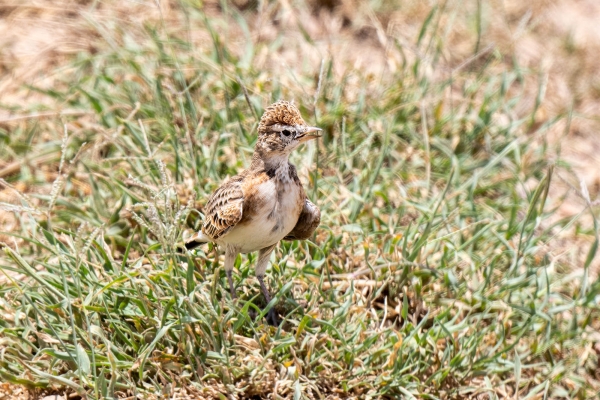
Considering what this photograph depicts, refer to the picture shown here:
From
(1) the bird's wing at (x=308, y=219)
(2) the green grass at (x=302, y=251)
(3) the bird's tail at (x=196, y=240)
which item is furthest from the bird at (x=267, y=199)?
(2) the green grass at (x=302, y=251)

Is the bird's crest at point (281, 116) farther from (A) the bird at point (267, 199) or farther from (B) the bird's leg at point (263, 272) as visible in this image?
(B) the bird's leg at point (263, 272)

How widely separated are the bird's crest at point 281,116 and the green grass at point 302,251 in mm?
564

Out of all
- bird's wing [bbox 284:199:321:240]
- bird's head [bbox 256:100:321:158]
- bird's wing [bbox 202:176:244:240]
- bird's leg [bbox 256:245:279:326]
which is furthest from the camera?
bird's leg [bbox 256:245:279:326]

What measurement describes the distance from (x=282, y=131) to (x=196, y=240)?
0.98m

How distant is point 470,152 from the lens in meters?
6.93

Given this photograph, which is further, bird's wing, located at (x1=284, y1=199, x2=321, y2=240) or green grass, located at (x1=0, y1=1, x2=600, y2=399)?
bird's wing, located at (x1=284, y1=199, x2=321, y2=240)

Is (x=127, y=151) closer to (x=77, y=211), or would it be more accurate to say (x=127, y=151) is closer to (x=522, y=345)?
(x=77, y=211)

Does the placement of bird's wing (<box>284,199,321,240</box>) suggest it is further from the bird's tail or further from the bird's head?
the bird's tail

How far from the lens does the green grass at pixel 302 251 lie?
459cm

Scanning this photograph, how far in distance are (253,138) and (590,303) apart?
280 centimetres

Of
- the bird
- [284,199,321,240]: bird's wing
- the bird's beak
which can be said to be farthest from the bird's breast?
the bird's beak

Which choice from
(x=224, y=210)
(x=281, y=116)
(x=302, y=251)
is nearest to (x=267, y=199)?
(x=224, y=210)

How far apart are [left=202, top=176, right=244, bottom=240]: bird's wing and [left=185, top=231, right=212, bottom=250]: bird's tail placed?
0.38 ft

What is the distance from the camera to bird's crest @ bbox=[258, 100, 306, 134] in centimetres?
458
